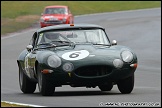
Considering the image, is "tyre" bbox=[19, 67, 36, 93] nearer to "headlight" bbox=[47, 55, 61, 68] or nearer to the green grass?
"headlight" bbox=[47, 55, 61, 68]

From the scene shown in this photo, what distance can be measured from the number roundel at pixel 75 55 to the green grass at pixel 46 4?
3373 centimetres

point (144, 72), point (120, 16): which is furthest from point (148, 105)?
point (120, 16)

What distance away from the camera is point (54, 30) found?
530 inches

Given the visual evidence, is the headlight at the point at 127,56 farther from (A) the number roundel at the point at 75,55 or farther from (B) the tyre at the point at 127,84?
(A) the number roundel at the point at 75,55

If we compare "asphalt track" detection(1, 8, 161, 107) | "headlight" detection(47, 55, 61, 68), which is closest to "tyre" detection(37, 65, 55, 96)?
"asphalt track" detection(1, 8, 161, 107)

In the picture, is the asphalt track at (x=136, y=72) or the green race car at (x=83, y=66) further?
the green race car at (x=83, y=66)

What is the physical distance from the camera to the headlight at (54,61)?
11.7 meters

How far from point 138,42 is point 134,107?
2406 cm

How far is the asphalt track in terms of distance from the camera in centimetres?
1063

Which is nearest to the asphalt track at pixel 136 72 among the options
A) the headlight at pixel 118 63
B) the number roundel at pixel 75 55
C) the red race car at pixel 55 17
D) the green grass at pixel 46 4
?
the headlight at pixel 118 63

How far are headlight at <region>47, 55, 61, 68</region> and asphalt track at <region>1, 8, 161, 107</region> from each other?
0.58 metres

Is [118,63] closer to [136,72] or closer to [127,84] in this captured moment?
[127,84]

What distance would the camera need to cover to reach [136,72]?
21.9 m

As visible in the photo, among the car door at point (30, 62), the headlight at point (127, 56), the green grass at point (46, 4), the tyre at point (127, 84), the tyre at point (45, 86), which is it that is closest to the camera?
the tyre at point (45, 86)
